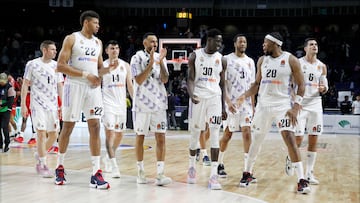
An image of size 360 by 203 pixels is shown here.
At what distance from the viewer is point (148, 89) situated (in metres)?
7.23

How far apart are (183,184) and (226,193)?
82 cm

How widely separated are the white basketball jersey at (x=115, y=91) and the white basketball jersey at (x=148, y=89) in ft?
3.07

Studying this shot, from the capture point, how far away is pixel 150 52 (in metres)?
7.12

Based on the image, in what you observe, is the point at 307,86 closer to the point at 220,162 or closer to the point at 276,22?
the point at 220,162

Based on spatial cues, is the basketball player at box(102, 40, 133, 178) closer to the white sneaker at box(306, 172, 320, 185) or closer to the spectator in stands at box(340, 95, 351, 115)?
the white sneaker at box(306, 172, 320, 185)

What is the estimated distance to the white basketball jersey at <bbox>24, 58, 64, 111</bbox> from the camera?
26.3ft

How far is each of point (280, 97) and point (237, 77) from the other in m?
1.64

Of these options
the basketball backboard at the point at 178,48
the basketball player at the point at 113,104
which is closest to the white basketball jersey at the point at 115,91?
the basketball player at the point at 113,104

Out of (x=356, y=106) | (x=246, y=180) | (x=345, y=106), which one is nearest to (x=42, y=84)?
(x=246, y=180)

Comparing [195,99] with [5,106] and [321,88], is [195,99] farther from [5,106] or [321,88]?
[5,106]

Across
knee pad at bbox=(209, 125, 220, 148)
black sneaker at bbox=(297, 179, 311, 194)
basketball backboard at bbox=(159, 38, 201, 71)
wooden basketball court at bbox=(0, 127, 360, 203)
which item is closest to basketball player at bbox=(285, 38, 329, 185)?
wooden basketball court at bbox=(0, 127, 360, 203)

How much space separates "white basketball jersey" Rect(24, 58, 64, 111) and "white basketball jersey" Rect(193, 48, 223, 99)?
7.84ft

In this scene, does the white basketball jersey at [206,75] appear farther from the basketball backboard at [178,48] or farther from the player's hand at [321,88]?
the basketball backboard at [178,48]

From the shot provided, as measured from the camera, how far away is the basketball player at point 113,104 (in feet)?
26.2
